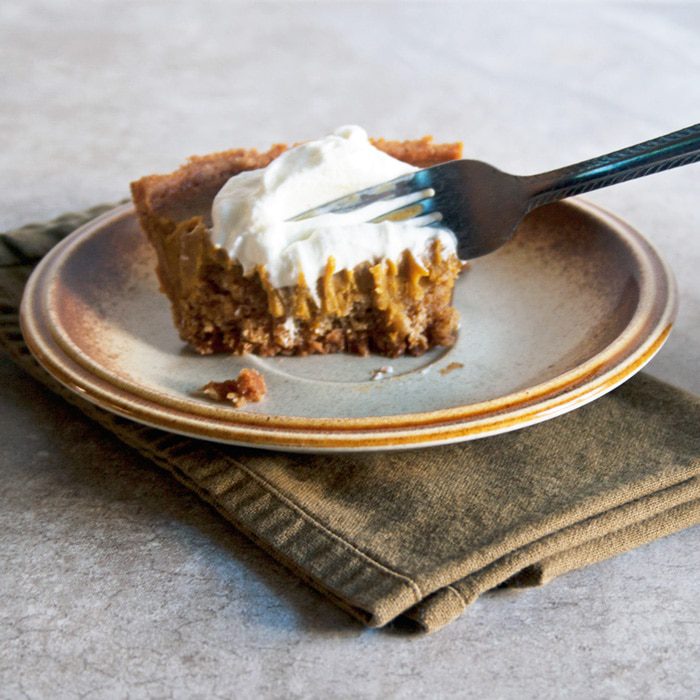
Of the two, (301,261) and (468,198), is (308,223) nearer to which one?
(301,261)

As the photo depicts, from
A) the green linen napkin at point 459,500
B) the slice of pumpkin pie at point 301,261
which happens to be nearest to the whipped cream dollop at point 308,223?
the slice of pumpkin pie at point 301,261

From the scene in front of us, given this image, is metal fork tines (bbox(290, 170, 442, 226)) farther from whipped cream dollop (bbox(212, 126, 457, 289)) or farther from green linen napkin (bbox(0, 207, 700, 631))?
green linen napkin (bbox(0, 207, 700, 631))

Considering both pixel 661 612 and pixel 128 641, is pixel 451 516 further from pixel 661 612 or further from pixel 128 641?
pixel 128 641

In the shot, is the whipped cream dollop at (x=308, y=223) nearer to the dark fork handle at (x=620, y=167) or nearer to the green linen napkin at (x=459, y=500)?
the dark fork handle at (x=620, y=167)

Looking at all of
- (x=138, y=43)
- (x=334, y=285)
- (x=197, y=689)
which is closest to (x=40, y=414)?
(x=334, y=285)

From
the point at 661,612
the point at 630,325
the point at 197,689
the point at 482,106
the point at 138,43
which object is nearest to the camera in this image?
the point at 197,689
